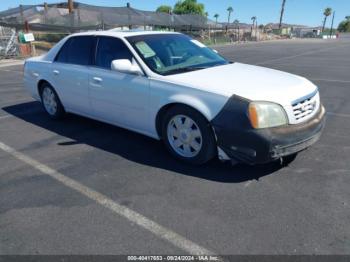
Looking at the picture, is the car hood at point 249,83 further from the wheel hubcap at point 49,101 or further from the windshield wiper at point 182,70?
the wheel hubcap at point 49,101

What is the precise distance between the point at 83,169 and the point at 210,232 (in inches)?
74.9

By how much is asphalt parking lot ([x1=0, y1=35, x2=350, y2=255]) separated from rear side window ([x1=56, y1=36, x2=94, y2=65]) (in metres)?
1.24

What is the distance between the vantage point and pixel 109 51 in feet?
15.6

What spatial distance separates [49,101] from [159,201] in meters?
3.65

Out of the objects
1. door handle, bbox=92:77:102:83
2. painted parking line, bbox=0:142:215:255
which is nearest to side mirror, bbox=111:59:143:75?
door handle, bbox=92:77:102:83

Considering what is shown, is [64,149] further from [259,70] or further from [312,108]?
[312,108]

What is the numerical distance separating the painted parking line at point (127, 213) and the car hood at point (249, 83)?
4.91 ft

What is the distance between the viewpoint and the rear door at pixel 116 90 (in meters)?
4.27

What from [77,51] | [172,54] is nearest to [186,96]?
[172,54]

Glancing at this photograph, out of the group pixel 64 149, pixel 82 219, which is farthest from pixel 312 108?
pixel 64 149

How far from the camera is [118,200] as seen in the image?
3338 mm

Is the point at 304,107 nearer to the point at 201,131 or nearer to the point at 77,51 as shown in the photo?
the point at 201,131

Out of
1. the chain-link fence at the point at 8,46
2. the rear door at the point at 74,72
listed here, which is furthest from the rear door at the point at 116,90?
the chain-link fence at the point at 8,46

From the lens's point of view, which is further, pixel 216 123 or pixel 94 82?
pixel 94 82
